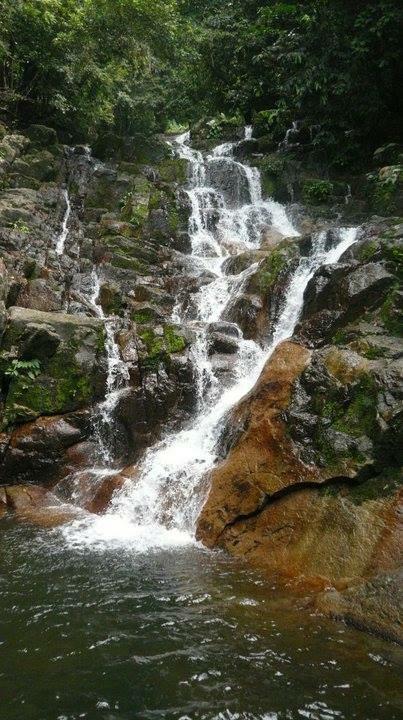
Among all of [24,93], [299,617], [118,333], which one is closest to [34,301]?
[118,333]

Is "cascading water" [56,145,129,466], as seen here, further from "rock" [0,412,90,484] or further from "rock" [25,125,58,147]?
"rock" [25,125,58,147]

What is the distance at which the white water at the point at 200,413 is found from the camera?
740 centimetres

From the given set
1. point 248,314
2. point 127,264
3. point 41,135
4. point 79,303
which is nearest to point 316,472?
point 248,314

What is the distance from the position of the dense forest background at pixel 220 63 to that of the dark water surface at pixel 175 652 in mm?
15474

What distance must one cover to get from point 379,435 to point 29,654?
4631 mm

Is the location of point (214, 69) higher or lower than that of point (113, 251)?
higher

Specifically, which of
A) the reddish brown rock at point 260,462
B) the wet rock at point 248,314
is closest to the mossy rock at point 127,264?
the wet rock at point 248,314

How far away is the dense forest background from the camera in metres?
15.5

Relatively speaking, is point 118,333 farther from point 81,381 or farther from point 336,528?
point 336,528

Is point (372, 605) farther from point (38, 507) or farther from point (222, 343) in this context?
point (222, 343)

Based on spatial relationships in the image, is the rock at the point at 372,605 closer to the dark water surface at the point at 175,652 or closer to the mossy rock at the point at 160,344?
the dark water surface at the point at 175,652

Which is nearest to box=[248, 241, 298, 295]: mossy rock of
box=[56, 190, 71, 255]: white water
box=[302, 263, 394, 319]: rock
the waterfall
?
box=[302, 263, 394, 319]: rock

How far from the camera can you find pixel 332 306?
9086mm

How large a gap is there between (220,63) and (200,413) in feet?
67.0
